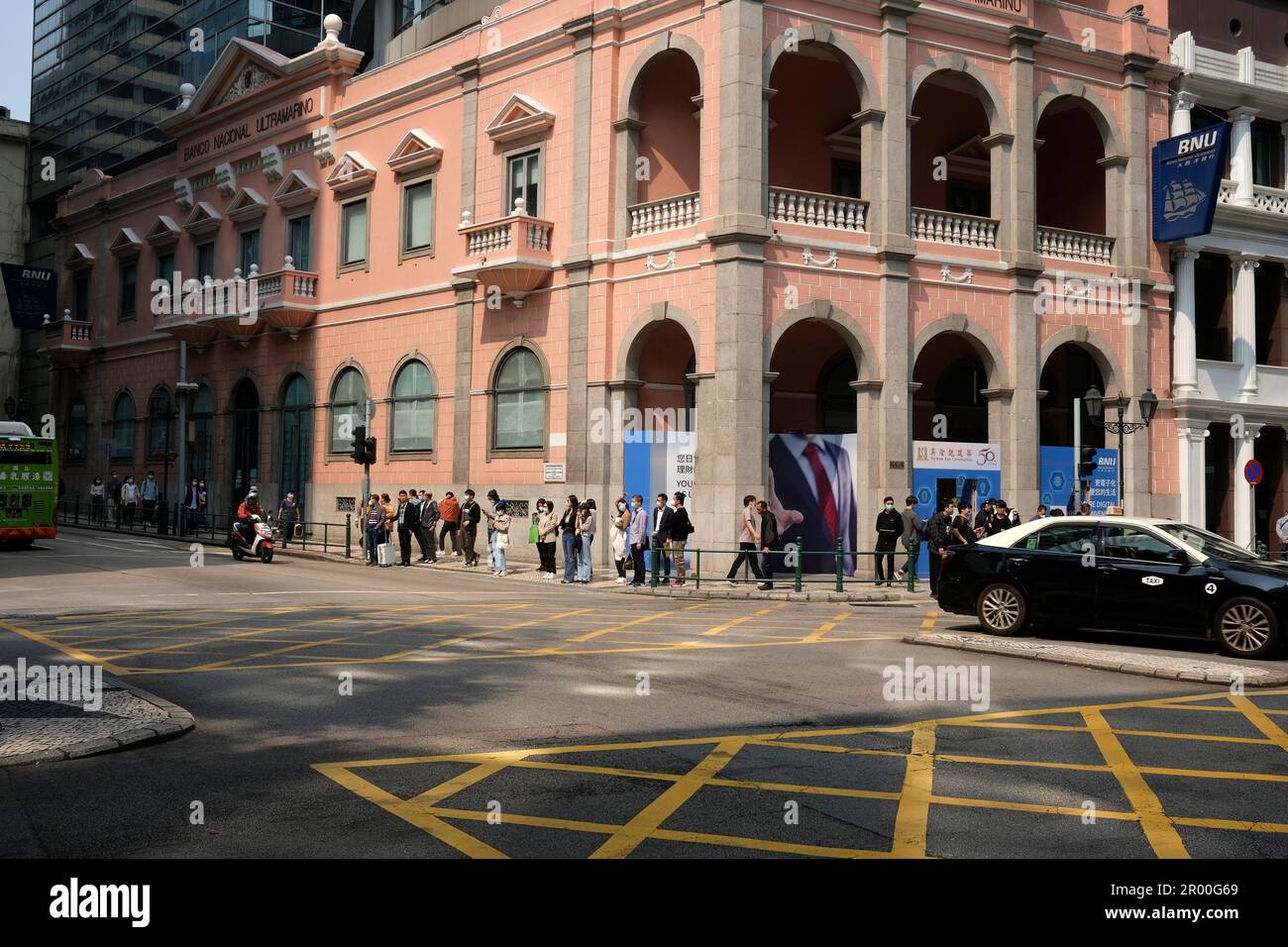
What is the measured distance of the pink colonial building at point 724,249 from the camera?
2384 centimetres

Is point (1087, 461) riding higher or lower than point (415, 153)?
lower

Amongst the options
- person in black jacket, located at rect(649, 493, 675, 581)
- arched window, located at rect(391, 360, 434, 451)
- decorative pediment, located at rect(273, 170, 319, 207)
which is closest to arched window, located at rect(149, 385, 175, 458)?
decorative pediment, located at rect(273, 170, 319, 207)

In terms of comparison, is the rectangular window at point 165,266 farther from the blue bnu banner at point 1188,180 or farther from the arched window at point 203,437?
the blue bnu banner at point 1188,180

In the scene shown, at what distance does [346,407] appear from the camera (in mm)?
33125

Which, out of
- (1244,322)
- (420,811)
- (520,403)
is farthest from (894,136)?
(420,811)

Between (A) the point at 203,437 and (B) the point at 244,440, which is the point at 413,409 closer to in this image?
(B) the point at 244,440

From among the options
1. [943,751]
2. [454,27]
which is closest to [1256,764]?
[943,751]

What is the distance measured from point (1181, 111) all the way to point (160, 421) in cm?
3377

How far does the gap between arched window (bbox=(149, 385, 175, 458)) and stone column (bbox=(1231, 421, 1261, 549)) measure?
32.9m

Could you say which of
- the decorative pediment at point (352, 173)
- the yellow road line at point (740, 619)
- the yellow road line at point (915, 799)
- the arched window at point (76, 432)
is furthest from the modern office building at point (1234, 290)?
the arched window at point (76, 432)

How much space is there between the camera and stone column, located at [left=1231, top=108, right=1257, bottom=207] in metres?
29.4

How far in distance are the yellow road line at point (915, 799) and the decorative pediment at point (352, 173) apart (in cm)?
2753

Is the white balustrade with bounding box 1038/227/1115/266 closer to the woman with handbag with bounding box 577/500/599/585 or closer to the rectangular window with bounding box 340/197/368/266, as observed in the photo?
the woman with handbag with bounding box 577/500/599/585
